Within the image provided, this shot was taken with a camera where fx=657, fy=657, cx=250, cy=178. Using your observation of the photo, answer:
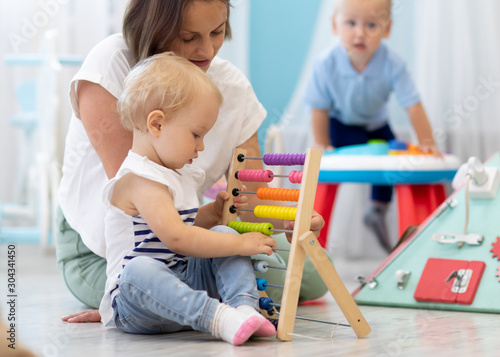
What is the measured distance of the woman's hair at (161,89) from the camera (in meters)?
1.05

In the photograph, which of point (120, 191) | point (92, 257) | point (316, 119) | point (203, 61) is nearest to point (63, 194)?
point (92, 257)

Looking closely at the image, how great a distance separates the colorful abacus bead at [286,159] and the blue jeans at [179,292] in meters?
0.16

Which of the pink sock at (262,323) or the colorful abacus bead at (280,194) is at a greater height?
the colorful abacus bead at (280,194)

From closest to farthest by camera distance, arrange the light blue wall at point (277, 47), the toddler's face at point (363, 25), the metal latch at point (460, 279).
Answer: the metal latch at point (460, 279), the toddler's face at point (363, 25), the light blue wall at point (277, 47)

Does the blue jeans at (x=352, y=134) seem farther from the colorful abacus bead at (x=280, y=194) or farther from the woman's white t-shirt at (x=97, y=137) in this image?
the colorful abacus bead at (x=280, y=194)

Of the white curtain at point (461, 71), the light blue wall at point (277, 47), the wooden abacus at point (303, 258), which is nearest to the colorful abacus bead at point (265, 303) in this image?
the wooden abacus at point (303, 258)

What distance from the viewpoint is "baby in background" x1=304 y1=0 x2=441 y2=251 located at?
223 centimetres

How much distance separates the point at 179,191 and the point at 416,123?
4.50 feet

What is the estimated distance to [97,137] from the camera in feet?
3.89

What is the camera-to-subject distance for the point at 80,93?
1.20 metres

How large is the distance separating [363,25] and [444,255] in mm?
1019

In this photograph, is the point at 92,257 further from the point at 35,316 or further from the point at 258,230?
the point at 258,230

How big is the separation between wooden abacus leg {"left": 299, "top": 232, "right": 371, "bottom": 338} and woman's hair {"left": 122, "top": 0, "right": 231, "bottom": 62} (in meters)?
0.43

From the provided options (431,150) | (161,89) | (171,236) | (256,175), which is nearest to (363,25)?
(431,150)
